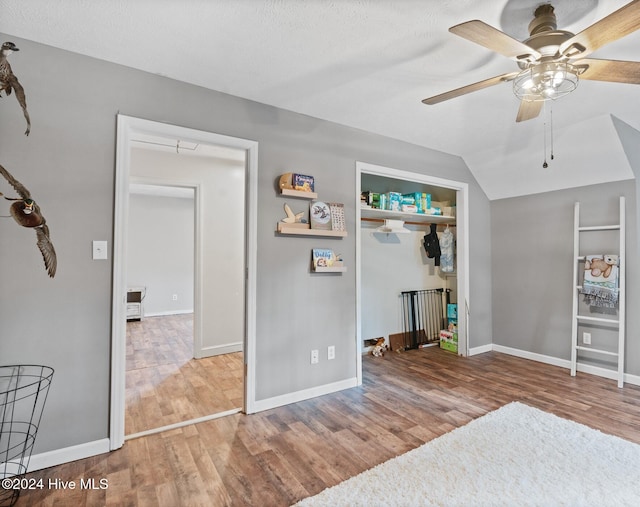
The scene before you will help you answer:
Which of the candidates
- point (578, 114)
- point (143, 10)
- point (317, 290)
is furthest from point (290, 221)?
point (578, 114)

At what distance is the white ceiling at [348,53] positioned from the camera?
170 cm

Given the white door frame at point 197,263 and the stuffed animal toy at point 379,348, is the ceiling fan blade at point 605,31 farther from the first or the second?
the white door frame at point 197,263

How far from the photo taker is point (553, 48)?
5.25ft

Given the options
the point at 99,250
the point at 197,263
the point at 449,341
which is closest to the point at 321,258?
the point at 99,250

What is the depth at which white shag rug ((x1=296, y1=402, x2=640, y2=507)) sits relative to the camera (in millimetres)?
1675

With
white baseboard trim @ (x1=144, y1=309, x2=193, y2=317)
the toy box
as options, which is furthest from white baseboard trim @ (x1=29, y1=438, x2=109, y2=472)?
white baseboard trim @ (x1=144, y1=309, x2=193, y2=317)

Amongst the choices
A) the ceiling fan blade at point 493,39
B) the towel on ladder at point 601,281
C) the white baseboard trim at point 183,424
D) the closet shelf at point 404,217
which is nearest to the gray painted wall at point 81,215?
the white baseboard trim at point 183,424

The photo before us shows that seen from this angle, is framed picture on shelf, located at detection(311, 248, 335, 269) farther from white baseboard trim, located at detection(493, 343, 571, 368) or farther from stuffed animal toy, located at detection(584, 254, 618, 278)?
white baseboard trim, located at detection(493, 343, 571, 368)

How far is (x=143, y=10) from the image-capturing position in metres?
1.73

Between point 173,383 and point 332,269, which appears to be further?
point 173,383

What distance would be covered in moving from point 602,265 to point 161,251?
23.9 ft

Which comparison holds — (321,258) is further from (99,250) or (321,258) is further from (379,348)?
(379,348)

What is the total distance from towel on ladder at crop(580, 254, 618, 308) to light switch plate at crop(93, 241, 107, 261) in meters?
4.31

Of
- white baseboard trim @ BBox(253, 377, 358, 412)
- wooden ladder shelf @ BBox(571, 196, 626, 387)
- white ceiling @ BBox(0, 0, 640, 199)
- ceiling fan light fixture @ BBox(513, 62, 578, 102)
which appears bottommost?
white baseboard trim @ BBox(253, 377, 358, 412)
